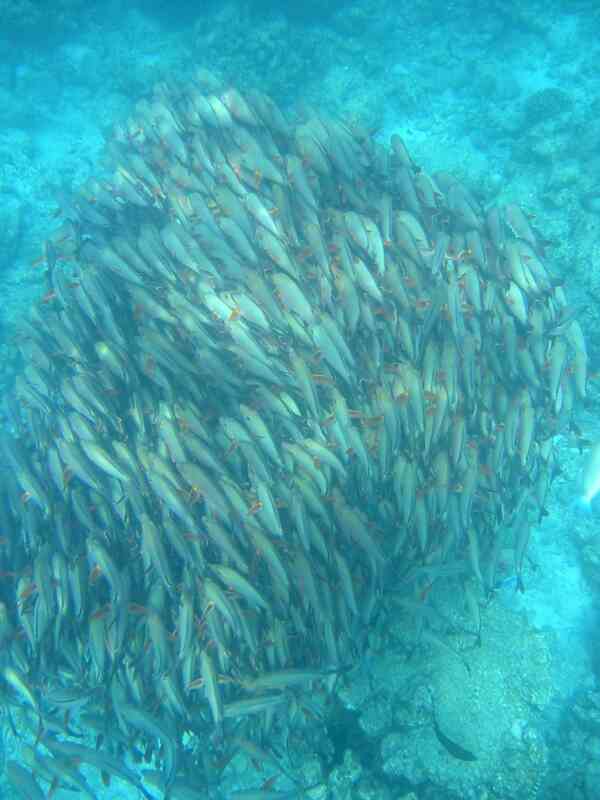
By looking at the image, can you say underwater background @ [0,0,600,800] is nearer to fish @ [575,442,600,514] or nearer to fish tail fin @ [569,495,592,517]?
fish tail fin @ [569,495,592,517]

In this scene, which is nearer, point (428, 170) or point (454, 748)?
point (454, 748)

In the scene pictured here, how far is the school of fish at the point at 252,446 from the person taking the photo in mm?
3975

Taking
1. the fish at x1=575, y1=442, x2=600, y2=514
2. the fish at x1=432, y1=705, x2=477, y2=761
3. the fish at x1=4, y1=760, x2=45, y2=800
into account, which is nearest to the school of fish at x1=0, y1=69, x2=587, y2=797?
the fish at x1=4, y1=760, x2=45, y2=800

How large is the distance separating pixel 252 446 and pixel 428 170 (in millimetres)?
7399

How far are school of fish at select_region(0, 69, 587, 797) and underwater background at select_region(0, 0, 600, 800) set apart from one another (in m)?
0.54

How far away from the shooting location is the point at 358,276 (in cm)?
466

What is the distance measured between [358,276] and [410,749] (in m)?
4.36

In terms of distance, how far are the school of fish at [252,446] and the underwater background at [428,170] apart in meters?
0.54

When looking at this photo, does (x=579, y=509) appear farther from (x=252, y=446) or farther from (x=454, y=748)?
(x=252, y=446)

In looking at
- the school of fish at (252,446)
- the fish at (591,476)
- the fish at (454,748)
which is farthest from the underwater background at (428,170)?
the school of fish at (252,446)

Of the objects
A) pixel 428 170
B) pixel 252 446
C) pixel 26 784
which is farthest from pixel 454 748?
pixel 428 170

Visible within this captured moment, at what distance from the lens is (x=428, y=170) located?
946 centimetres

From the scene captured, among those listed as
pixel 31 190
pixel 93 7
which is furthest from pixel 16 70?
pixel 31 190

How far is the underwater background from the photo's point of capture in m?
5.16
